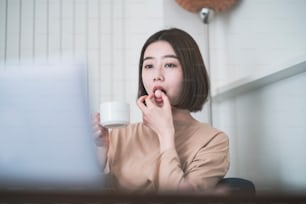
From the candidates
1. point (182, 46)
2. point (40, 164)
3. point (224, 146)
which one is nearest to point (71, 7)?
point (182, 46)

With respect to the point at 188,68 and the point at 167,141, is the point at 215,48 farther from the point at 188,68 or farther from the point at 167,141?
the point at 167,141

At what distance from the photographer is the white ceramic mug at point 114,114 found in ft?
1.85

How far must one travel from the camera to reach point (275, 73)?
74 cm

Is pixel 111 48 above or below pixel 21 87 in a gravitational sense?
above

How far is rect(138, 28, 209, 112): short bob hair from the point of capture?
0.68 metres

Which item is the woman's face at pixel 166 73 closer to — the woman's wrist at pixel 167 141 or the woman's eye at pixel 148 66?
→ the woman's eye at pixel 148 66

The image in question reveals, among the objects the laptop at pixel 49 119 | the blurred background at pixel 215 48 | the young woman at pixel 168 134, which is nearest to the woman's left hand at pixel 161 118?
the young woman at pixel 168 134


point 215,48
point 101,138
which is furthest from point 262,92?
point 101,138

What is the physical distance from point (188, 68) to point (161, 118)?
0.14 metres

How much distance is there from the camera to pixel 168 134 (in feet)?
1.85

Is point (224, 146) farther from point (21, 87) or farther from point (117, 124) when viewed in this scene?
point (21, 87)

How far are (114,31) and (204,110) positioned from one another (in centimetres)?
27

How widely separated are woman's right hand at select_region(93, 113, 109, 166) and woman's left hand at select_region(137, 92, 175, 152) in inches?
3.0

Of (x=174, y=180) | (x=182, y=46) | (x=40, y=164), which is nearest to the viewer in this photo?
(x=40, y=164)
